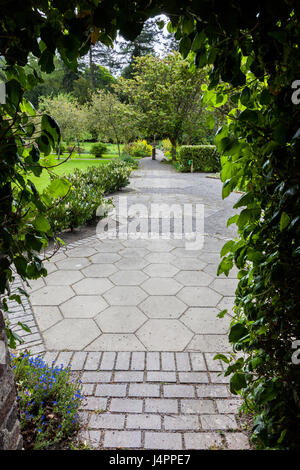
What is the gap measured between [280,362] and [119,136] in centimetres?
2248

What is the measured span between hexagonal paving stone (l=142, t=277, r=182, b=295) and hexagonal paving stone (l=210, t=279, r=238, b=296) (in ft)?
1.56

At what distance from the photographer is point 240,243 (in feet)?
5.31

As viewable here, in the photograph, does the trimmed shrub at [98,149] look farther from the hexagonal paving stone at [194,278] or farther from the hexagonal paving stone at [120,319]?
the hexagonal paving stone at [120,319]

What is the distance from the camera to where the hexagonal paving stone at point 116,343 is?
2.72m

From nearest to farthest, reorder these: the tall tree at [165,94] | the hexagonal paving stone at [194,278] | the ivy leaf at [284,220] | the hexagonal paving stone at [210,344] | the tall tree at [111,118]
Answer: the ivy leaf at [284,220]
the hexagonal paving stone at [210,344]
the hexagonal paving stone at [194,278]
the tall tree at [165,94]
the tall tree at [111,118]

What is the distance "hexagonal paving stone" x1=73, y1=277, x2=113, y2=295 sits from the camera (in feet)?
12.2

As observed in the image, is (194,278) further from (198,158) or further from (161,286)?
(198,158)

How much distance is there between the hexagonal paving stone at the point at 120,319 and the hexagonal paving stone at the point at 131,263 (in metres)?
1.07

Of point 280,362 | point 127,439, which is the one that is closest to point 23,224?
point 280,362

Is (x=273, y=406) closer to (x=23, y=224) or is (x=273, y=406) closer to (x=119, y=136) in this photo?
(x=23, y=224)

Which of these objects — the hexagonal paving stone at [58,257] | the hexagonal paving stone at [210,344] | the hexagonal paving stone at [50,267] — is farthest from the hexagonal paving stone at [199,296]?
the hexagonal paving stone at [58,257]

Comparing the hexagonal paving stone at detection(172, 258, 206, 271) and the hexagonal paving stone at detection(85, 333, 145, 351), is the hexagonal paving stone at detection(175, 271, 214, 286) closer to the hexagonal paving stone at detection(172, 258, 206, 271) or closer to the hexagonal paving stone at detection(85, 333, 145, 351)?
the hexagonal paving stone at detection(172, 258, 206, 271)

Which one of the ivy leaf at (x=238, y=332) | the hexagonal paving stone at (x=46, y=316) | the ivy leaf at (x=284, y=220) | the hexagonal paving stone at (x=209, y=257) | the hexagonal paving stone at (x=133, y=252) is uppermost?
the ivy leaf at (x=284, y=220)

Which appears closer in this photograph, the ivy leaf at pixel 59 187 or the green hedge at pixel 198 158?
the ivy leaf at pixel 59 187
